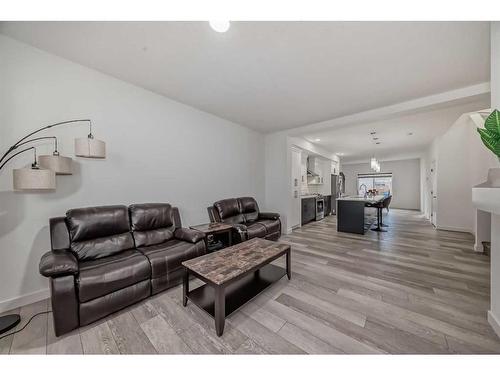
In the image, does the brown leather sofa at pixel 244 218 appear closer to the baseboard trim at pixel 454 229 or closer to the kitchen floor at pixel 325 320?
the kitchen floor at pixel 325 320

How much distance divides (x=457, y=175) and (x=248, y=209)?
5413 mm

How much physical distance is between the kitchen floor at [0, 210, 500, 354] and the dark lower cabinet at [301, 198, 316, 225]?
2.93 metres

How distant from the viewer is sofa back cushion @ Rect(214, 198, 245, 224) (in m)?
3.54

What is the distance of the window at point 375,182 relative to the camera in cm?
958

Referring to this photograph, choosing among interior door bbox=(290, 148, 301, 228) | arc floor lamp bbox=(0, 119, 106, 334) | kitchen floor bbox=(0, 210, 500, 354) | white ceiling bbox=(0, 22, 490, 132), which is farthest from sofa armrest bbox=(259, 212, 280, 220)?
arc floor lamp bbox=(0, 119, 106, 334)

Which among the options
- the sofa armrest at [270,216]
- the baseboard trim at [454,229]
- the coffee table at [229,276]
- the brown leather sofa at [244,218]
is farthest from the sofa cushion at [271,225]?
the baseboard trim at [454,229]

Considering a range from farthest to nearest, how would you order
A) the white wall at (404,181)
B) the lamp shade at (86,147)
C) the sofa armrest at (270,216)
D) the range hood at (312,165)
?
the white wall at (404,181)
the range hood at (312,165)
the sofa armrest at (270,216)
the lamp shade at (86,147)

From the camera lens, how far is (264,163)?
5.17 m

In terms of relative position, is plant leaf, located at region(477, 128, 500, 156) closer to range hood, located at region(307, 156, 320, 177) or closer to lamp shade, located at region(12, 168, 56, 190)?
lamp shade, located at region(12, 168, 56, 190)

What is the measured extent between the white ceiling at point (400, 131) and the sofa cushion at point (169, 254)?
4192 mm

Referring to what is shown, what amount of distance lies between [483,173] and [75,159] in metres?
7.02

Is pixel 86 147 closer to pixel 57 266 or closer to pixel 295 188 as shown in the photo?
pixel 57 266

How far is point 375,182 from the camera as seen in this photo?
9.98 meters
